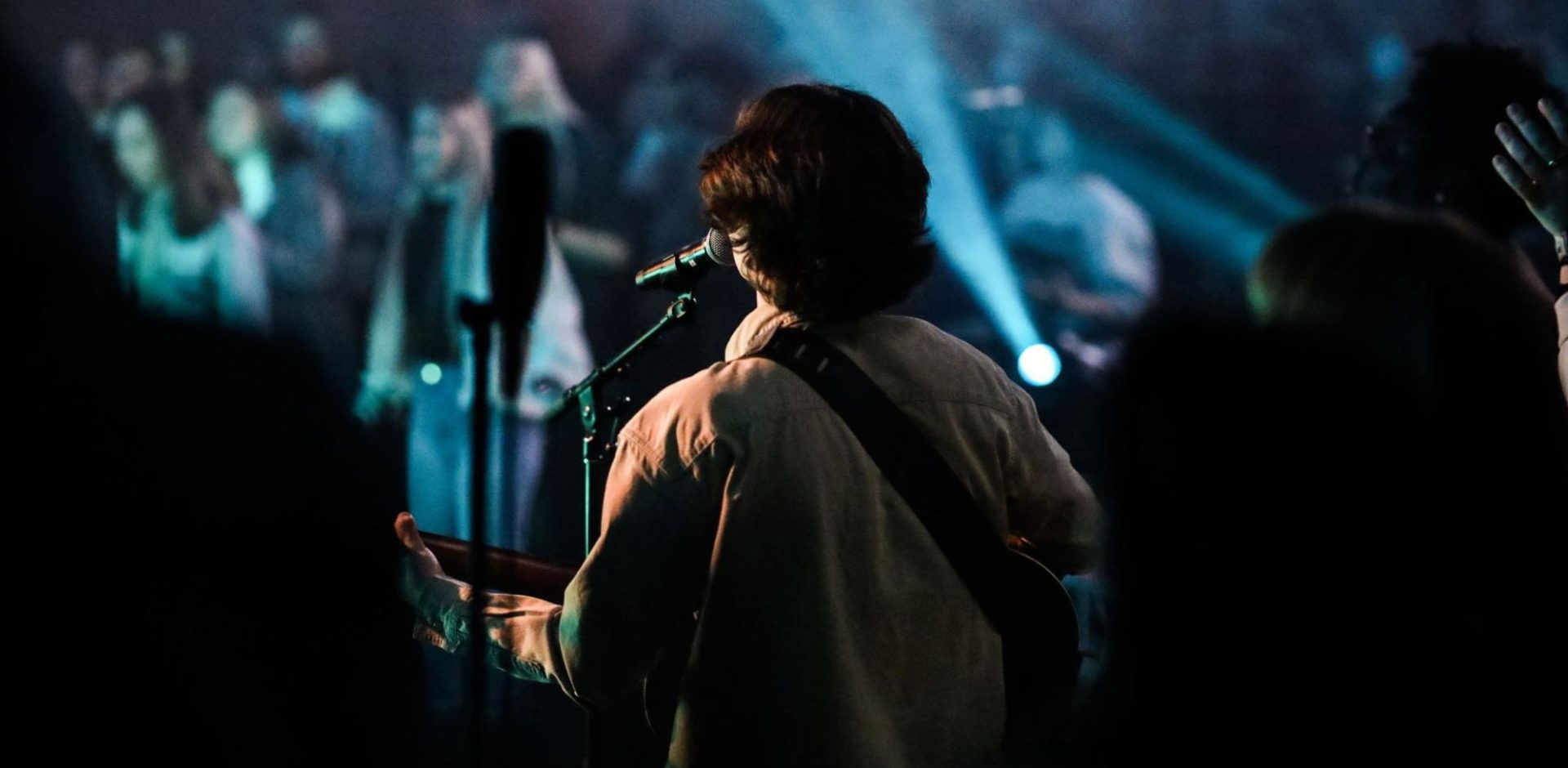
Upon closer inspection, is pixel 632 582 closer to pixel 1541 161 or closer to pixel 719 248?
pixel 719 248

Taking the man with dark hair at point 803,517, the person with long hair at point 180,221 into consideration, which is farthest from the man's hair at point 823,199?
the person with long hair at point 180,221

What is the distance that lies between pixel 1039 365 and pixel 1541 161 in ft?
11.5

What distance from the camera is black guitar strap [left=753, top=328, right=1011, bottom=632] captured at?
1.76 m

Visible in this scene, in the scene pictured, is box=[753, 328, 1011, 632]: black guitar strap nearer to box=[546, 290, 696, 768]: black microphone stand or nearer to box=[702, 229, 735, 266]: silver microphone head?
box=[702, 229, 735, 266]: silver microphone head

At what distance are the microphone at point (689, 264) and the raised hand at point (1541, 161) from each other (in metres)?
1.20

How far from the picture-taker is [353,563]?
1923 millimetres

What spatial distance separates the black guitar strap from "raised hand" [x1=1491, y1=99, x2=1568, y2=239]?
1013 mm

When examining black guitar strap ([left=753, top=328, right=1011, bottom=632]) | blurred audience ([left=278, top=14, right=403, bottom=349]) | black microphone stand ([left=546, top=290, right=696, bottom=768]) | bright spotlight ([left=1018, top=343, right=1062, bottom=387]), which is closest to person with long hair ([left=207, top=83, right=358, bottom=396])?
blurred audience ([left=278, top=14, right=403, bottom=349])

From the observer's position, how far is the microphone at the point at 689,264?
2.01 m

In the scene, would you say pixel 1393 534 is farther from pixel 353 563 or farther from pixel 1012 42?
pixel 1012 42

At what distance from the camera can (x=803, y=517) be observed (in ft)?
5.63

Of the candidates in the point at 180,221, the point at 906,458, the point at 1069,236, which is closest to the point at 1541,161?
the point at 906,458

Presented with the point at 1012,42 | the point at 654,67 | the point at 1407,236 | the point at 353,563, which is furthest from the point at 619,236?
the point at 1407,236

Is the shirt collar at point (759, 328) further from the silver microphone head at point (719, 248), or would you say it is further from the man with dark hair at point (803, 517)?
the silver microphone head at point (719, 248)
